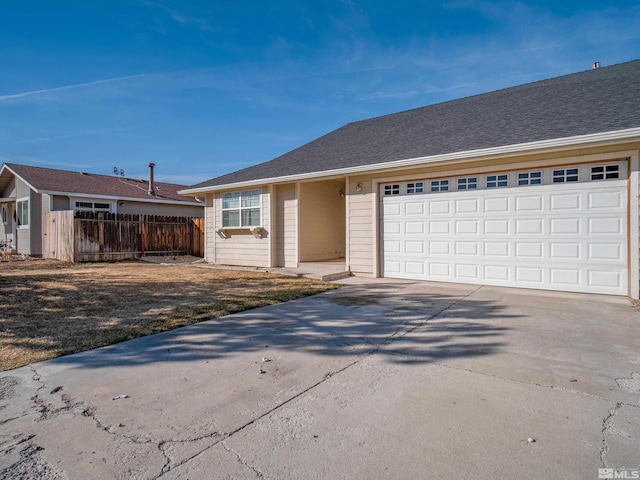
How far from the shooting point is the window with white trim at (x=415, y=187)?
8633 millimetres

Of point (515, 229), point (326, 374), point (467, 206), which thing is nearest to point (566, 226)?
point (515, 229)

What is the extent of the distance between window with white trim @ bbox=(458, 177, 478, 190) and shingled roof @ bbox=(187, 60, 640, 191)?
75cm

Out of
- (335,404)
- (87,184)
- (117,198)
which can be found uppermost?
(87,184)

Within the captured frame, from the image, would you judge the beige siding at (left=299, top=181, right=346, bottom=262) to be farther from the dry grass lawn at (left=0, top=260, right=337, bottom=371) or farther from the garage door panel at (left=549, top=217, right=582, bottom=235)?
the garage door panel at (left=549, top=217, right=582, bottom=235)

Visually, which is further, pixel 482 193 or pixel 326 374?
pixel 482 193

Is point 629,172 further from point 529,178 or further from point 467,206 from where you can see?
point 467,206

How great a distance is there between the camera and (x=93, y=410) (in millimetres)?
2551

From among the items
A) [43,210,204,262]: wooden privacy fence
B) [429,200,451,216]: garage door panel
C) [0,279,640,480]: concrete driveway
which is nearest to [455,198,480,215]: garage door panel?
[429,200,451,216]: garage door panel

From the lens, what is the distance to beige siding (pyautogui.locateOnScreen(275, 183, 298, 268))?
1084 cm

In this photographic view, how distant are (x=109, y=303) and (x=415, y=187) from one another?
693cm

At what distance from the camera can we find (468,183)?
26.2ft

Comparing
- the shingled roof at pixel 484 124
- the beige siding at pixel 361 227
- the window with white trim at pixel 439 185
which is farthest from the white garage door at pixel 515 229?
the shingled roof at pixel 484 124

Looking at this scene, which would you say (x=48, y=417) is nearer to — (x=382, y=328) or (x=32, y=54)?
(x=382, y=328)

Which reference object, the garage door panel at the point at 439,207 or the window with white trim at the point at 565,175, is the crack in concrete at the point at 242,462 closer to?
the garage door panel at the point at 439,207
